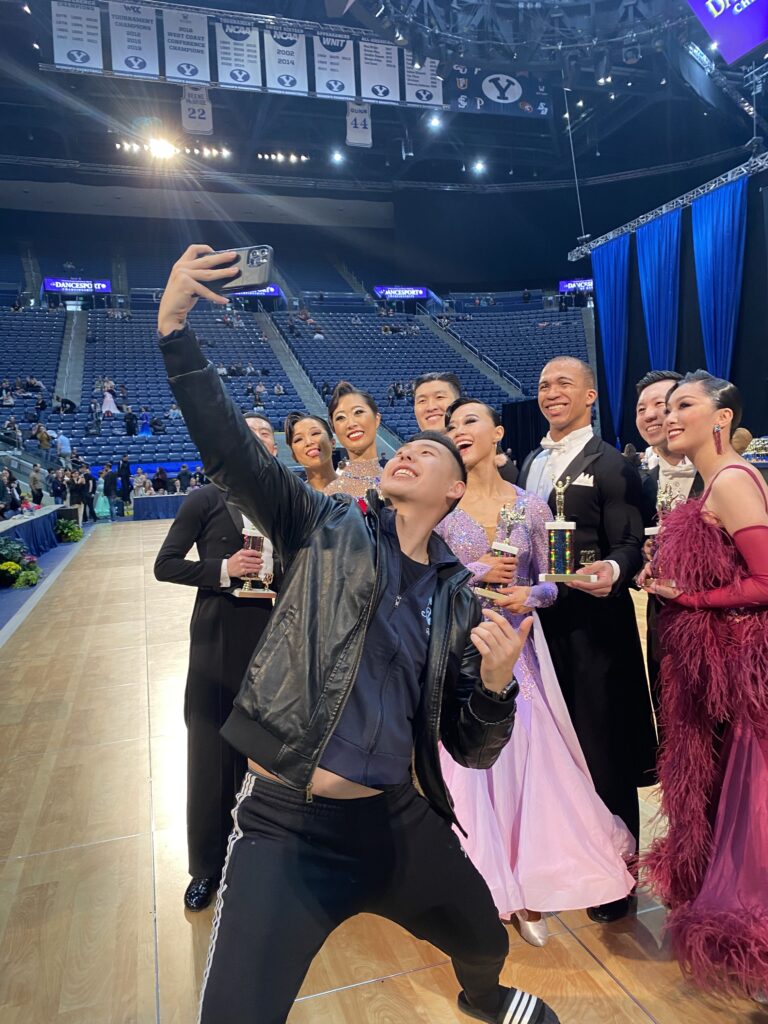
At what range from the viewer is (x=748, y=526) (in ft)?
5.79

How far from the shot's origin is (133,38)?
14539mm

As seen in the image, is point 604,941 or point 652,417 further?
point 652,417

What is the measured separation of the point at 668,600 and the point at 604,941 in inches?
42.9

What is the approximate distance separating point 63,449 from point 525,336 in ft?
58.1

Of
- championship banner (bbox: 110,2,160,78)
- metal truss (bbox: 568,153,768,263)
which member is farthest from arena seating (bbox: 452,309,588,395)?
championship banner (bbox: 110,2,160,78)

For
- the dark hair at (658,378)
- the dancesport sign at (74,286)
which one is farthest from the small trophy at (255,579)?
the dancesport sign at (74,286)

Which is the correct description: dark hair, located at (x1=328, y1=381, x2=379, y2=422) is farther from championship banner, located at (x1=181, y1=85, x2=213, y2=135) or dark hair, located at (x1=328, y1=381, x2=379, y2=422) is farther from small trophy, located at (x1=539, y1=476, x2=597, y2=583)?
championship banner, located at (x1=181, y1=85, x2=213, y2=135)

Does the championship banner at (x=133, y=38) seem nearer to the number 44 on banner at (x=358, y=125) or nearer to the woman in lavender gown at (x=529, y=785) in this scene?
the number 44 on banner at (x=358, y=125)

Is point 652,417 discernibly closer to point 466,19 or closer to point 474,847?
point 474,847

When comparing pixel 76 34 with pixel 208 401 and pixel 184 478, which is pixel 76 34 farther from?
pixel 208 401

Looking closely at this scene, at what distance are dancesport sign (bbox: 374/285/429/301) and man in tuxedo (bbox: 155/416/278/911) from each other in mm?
27453

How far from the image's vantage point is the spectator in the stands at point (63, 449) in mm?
15094

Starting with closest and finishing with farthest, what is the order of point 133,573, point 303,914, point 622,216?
point 303,914 → point 133,573 → point 622,216

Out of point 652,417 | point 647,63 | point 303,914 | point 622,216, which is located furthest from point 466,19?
point 303,914
